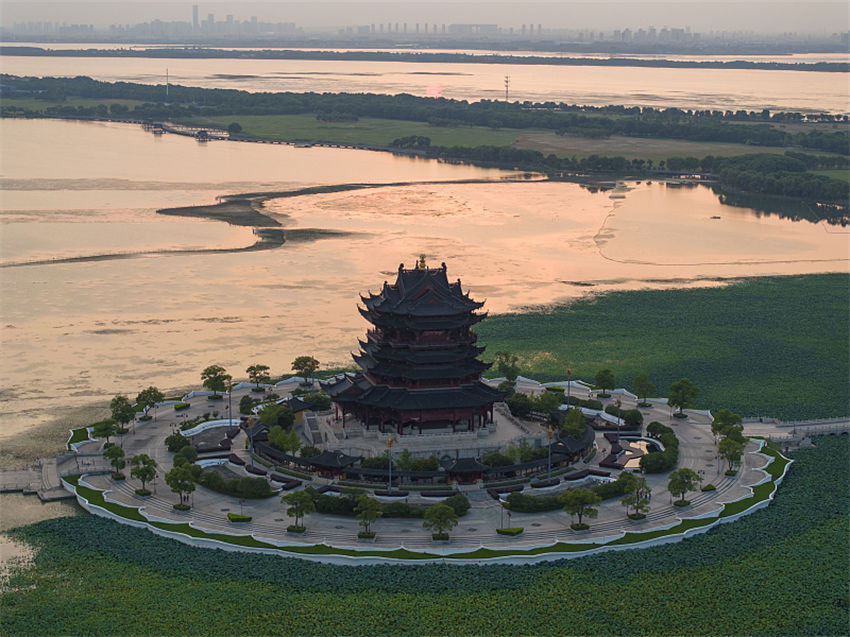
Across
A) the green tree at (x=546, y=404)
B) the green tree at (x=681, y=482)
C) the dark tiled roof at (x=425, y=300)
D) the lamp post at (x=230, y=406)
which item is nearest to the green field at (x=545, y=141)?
the green tree at (x=546, y=404)

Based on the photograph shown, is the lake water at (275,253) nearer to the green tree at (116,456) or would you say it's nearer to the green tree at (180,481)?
the green tree at (116,456)

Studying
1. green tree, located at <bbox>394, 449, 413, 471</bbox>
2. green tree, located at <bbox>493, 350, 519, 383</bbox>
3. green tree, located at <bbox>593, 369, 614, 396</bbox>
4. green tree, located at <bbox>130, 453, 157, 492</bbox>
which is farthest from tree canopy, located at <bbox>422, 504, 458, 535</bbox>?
green tree, located at <bbox>593, 369, 614, 396</bbox>

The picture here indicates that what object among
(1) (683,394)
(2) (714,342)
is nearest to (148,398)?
(1) (683,394)

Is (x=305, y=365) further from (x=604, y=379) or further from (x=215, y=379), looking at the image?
(x=604, y=379)

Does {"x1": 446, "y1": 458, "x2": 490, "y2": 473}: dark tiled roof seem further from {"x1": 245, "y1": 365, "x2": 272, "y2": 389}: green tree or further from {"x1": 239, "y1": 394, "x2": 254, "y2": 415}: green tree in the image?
{"x1": 245, "y1": 365, "x2": 272, "y2": 389}: green tree

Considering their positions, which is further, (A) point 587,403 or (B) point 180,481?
(A) point 587,403
